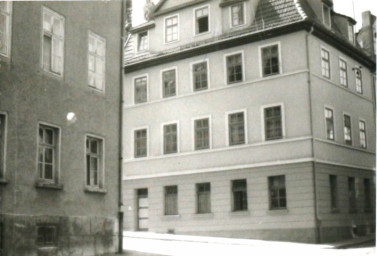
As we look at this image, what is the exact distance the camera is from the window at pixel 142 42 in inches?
1202

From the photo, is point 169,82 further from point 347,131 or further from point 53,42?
point 53,42

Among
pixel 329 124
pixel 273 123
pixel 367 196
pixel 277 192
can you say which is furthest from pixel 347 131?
pixel 277 192

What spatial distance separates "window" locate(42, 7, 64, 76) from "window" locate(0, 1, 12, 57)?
138 cm

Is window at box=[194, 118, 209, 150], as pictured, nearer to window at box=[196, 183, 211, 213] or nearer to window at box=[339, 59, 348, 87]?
window at box=[196, 183, 211, 213]

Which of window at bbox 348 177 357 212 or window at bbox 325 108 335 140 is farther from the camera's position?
A: window at bbox 348 177 357 212

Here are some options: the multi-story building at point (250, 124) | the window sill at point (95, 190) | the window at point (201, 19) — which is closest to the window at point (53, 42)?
the window sill at point (95, 190)

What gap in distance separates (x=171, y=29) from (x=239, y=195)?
9.06m

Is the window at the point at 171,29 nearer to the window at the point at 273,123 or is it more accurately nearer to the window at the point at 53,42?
the window at the point at 273,123

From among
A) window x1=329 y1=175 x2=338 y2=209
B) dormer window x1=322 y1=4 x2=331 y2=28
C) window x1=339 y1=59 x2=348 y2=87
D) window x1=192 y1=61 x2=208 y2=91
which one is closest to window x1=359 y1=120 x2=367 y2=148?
window x1=339 y1=59 x2=348 y2=87

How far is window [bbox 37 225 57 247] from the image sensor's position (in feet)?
44.6

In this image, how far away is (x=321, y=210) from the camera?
77.7ft

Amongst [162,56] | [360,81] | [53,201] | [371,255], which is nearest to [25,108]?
[53,201]

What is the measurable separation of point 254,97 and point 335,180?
196 inches

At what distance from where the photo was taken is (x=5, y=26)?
12.7 metres
